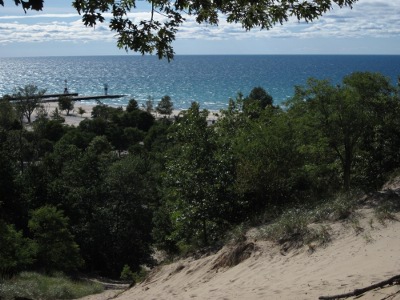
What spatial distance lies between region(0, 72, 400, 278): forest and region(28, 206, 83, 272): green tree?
5 centimetres

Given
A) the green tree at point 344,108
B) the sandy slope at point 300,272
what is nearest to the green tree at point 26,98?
the green tree at point 344,108

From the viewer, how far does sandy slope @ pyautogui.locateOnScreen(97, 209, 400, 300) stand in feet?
29.9

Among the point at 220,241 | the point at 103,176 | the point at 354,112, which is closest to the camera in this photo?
the point at 220,241

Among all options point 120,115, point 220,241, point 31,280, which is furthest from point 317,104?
point 120,115

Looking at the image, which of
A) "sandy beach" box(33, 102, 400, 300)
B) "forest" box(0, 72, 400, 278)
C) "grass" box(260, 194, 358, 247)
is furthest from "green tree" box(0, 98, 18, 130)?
"grass" box(260, 194, 358, 247)

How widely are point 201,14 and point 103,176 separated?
25.1 metres

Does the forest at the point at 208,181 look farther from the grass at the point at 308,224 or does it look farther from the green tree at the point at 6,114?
the green tree at the point at 6,114

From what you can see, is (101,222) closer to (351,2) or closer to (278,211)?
(278,211)

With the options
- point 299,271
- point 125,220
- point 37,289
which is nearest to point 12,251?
point 37,289

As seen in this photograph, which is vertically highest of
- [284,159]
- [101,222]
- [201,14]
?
[201,14]

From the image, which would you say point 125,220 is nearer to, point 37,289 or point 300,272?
point 37,289

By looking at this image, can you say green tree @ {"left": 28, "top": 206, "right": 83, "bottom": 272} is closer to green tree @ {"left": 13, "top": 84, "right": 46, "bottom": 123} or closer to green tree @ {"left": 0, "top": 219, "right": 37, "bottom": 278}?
green tree @ {"left": 0, "top": 219, "right": 37, "bottom": 278}

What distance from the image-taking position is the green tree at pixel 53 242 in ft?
72.5

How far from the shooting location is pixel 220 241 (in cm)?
1531
